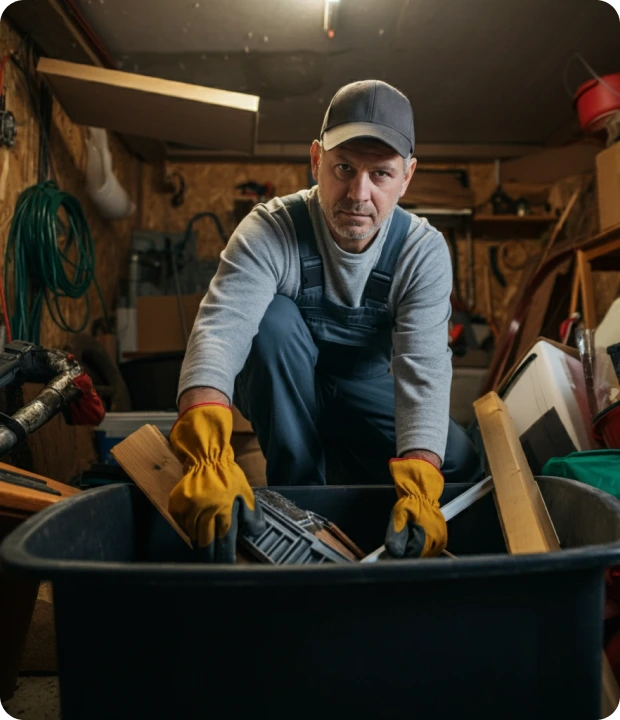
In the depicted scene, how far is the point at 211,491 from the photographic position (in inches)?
28.3

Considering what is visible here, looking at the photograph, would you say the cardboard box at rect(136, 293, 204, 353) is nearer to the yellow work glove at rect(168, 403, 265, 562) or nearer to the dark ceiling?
the dark ceiling

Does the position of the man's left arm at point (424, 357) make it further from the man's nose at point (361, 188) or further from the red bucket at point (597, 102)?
the red bucket at point (597, 102)


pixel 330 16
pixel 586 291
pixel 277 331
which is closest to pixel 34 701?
pixel 277 331

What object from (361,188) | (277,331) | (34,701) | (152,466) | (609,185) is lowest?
(34,701)

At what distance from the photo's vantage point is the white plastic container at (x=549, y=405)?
1.27 meters

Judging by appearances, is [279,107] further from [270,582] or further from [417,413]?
[270,582]

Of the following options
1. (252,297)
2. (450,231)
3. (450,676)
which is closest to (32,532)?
(450,676)

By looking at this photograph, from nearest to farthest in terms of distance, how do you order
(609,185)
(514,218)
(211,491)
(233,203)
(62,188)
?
(211,491) < (609,185) < (62,188) < (514,218) < (233,203)

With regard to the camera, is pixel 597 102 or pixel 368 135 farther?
pixel 597 102

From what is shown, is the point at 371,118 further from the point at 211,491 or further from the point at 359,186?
the point at 211,491

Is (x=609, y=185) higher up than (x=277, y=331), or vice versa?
(x=609, y=185)

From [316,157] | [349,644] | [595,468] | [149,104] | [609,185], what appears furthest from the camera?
[149,104]

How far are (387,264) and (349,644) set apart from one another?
77 cm

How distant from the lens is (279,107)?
9.91 ft
